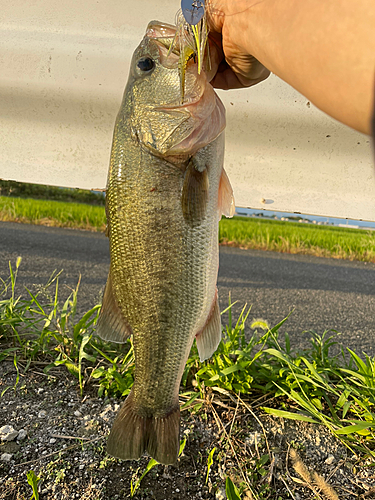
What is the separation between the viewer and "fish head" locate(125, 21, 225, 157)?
4.06ft

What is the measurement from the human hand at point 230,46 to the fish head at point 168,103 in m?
0.13

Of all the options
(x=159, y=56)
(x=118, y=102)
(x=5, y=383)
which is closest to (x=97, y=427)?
(x=5, y=383)

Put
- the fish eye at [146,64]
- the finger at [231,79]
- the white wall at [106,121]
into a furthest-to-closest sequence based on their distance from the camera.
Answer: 1. the white wall at [106,121]
2. the finger at [231,79]
3. the fish eye at [146,64]

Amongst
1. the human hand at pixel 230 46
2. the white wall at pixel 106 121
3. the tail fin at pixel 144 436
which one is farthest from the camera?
the white wall at pixel 106 121

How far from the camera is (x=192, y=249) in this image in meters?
1.22

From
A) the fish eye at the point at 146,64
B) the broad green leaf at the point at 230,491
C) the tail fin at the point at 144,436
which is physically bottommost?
the broad green leaf at the point at 230,491

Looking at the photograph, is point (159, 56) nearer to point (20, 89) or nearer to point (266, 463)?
point (20, 89)

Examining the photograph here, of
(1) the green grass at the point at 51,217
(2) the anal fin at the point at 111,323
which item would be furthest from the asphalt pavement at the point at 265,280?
(2) the anal fin at the point at 111,323

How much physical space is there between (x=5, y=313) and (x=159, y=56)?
1754 mm

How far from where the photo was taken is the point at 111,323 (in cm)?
130

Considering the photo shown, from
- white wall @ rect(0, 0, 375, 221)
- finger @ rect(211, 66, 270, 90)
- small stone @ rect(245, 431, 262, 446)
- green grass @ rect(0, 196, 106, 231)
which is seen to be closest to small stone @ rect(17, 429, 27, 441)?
small stone @ rect(245, 431, 262, 446)

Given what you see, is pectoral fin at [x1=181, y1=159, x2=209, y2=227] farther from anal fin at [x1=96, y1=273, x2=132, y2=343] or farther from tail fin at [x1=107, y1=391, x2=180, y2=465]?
tail fin at [x1=107, y1=391, x2=180, y2=465]

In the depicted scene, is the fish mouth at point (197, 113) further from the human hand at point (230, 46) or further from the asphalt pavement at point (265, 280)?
the asphalt pavement at point (265, 280)

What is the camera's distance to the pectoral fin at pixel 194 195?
1.18 meters
